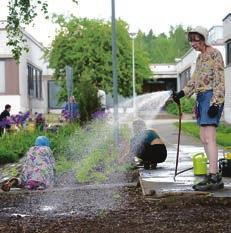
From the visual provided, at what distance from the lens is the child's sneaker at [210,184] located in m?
7.41

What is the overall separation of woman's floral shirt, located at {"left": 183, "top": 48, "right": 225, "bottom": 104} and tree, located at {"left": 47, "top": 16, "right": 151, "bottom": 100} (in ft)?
108

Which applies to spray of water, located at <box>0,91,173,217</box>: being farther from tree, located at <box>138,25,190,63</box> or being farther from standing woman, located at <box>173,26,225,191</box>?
tree, located at <box>138,25,190,63</box>

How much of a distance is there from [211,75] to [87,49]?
34.2 metres

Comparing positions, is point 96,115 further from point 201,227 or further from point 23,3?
point 201,227

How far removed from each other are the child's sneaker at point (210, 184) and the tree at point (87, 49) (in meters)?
33.1

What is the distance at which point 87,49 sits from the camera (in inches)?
1633

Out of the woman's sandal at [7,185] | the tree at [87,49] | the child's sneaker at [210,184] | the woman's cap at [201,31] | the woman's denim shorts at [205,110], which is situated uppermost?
the tree at [87,49]

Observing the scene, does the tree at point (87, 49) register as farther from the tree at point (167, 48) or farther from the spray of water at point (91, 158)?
the tree at point (167, 48)

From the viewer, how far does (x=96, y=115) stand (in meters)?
18.5

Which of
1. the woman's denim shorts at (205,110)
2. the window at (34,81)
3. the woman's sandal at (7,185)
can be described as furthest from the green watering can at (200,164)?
the window at (34,81)

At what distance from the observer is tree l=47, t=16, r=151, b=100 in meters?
41.2

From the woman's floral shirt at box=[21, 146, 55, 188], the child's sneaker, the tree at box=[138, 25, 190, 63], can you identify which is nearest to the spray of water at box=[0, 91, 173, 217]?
the woman's floral shirt at box=[21, 146, 55, 188]

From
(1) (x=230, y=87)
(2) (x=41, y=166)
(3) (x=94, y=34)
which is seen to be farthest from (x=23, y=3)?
(3) (x=94, y=34)

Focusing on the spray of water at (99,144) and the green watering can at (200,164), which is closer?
the green watering can at (200,164)
